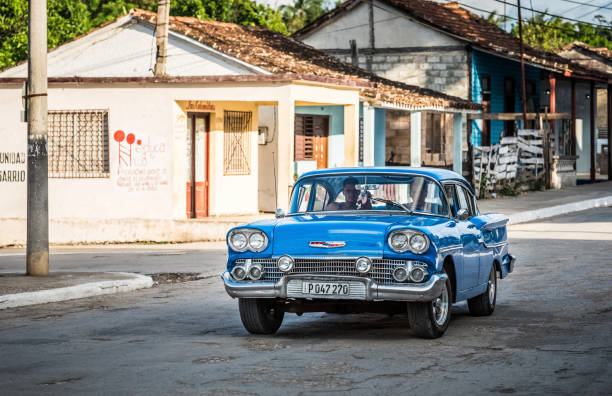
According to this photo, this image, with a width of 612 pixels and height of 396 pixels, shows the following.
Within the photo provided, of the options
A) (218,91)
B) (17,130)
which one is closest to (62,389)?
(218,91)

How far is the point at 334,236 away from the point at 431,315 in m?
1.03

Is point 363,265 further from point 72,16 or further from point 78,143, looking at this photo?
point 72,16

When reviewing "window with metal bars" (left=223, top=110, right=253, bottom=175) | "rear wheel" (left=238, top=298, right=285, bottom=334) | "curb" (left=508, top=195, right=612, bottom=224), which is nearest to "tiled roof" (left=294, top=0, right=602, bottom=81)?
"curb" (left=508, top=195, right=612, bottom=224)

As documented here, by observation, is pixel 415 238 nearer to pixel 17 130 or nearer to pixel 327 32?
pixel 17 130

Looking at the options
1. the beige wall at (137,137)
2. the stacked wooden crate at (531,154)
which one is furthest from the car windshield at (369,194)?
the stacked wooden crate at (531,154)

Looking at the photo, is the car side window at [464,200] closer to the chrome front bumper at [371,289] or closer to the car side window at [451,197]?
the car side window at [451,197]

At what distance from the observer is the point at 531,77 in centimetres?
3991

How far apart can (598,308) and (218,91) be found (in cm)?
1213

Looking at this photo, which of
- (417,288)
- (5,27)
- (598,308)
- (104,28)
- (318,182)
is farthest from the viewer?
(5,27)

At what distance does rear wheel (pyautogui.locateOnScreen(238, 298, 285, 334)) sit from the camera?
9141 millimetres

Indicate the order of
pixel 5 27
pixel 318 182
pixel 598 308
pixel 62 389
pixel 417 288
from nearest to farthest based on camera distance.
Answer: pixel 62 389 < pixel 417 288 < pixel 318 182 < pixel 598 308 < pixel 5 27

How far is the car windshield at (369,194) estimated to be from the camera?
966cm

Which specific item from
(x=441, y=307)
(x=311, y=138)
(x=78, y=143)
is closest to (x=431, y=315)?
(x=441, y=307)

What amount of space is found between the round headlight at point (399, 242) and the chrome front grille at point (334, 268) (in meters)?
0.11
